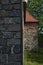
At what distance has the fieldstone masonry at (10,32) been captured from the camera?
5.98 m

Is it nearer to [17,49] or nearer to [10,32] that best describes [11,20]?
[10,32]

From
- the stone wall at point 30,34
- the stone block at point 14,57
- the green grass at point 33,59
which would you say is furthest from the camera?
the stone wall at point 30,34

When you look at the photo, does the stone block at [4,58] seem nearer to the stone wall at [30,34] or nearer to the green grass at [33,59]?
the green grass at [33,59]

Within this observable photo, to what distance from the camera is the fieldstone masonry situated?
598 cm

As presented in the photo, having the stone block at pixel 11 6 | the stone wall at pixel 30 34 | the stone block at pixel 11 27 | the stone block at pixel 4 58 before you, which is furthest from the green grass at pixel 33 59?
the stone block at pixel 11 6

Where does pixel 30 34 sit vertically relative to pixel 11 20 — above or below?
below

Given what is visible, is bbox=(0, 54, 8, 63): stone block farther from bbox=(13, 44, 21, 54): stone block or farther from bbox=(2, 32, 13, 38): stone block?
bbox=(2, 32, 13, 38): stone block

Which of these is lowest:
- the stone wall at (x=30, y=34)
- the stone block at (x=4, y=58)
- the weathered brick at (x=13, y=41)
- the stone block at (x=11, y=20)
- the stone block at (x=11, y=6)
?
the stone wall at (x=30, y=34)

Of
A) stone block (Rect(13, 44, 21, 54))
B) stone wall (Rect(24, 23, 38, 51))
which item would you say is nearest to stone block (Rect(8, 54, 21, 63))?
stone block (Rect(13, 44, 21, 54))

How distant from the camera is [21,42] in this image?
600 cm

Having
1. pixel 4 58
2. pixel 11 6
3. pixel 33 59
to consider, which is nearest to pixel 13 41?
pixel 4 58

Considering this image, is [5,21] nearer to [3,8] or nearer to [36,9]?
[3,8]

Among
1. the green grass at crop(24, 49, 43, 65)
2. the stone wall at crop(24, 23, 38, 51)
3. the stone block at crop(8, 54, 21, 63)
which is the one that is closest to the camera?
the stone block at crop(8, 54, 21, 63)

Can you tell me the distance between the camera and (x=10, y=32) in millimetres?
6027
